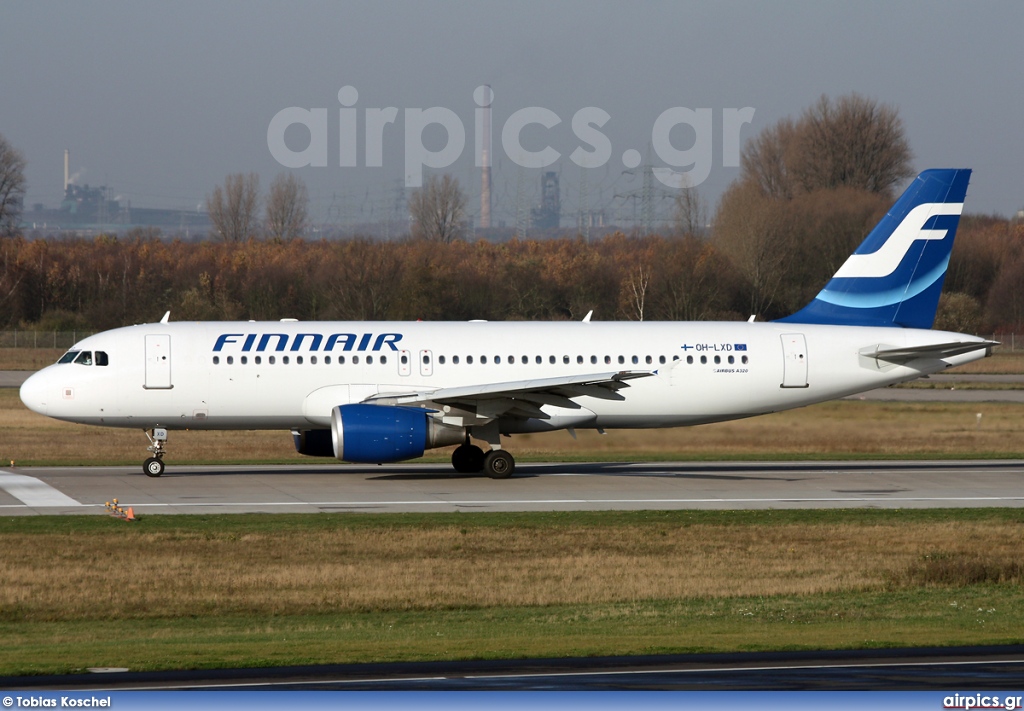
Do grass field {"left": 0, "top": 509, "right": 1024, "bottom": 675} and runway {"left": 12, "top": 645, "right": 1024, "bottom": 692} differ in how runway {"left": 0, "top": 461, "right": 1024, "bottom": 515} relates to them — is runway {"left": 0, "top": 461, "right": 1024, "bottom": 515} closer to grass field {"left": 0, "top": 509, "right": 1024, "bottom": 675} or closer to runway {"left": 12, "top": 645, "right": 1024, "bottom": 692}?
grass field {"left": 0, "top": 509, "right": 1024, "bottom": 675}

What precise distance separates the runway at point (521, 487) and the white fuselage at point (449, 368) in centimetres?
161

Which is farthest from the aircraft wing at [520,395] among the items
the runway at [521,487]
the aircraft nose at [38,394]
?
the aircraft nose at [38,394]

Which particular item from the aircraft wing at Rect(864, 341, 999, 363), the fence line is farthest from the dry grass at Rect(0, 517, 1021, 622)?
the fence line

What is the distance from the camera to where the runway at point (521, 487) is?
88.8ft

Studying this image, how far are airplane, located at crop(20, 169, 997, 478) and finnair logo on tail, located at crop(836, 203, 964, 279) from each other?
2.77ft

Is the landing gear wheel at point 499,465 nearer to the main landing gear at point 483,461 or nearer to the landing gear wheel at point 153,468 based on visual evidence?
the main landing gear at point 483,461

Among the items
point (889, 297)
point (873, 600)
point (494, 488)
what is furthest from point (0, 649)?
point (889, 297)

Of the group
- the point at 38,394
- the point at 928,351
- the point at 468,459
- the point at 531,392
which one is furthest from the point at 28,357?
the point at 928,351

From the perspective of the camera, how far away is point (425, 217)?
142500mm

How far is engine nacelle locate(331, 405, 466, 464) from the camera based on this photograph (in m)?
28.7

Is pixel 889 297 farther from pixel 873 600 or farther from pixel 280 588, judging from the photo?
pixel 280 588

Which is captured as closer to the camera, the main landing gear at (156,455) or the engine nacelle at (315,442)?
the main landing gear at (156,455)

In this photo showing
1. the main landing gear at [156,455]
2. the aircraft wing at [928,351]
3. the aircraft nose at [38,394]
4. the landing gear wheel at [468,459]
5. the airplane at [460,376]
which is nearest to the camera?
the airplane at [460,376]

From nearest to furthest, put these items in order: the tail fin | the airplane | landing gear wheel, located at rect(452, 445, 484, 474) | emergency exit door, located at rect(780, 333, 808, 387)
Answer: the airplane, emergency exit door, located at rect(780, 333, 808, 387), landing gear wheel, located at rect(452, 445, 484, 474), the tail fin
